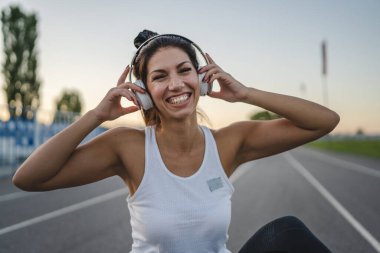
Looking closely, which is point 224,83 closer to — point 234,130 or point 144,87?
point 234,130

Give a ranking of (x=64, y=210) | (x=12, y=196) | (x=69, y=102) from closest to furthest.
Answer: (x=64, y=210) → (x=12, y=196) → (x=69, y=102)

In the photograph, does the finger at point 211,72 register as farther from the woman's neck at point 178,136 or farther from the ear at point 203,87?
the woman's neck at point 178,136

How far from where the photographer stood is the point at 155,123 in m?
2.81

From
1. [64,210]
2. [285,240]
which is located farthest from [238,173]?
[285,240]

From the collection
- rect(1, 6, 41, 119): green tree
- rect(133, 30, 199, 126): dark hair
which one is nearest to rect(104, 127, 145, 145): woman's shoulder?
rect(133, 30, 199, 126): dark hair

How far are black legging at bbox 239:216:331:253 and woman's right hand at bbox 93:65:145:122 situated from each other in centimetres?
115

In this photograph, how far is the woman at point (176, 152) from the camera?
7.60 feet

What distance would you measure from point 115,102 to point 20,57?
120 ft

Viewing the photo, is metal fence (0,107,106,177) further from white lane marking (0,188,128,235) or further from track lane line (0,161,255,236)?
white lane marking (0,188,128,235)

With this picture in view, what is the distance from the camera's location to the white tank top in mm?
2285

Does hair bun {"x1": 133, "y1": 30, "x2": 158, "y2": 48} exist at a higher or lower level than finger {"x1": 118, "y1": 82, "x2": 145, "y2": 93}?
higher

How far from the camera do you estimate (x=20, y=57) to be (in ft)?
116

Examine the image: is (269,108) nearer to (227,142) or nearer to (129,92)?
(227,142)

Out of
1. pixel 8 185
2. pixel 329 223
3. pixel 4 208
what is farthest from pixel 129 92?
pixel 8 185
